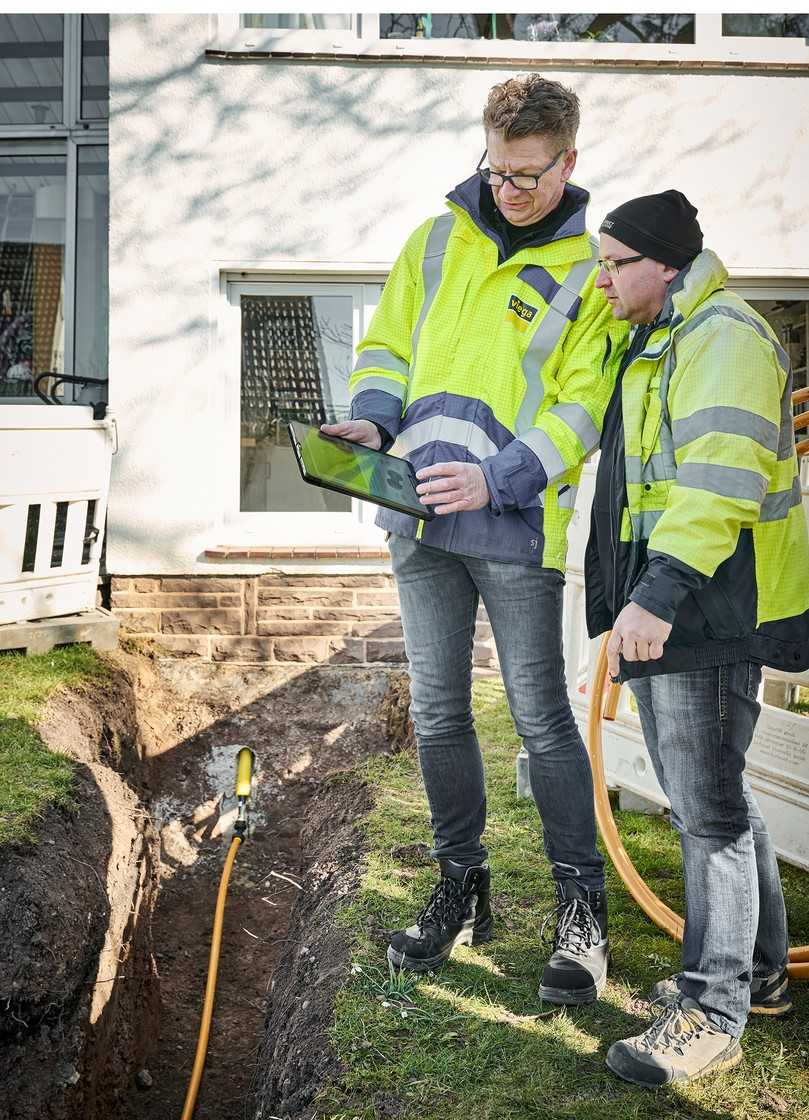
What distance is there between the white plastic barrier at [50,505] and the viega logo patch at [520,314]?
3800 millimetres

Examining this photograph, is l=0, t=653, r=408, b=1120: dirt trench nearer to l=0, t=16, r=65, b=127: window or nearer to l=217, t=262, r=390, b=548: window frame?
l=217, t=262, r=390, b=548: window frame

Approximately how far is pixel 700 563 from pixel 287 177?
4879 mm

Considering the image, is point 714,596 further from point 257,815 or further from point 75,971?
point 257,815

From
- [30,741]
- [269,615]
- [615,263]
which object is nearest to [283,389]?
[269,615]

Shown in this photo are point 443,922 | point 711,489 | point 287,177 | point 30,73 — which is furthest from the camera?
point 30,73

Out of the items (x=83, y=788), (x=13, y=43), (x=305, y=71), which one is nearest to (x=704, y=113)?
(x=305, y=71)

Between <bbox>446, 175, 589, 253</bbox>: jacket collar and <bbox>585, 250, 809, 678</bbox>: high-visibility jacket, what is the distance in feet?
1.17

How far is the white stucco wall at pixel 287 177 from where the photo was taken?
6.05 m

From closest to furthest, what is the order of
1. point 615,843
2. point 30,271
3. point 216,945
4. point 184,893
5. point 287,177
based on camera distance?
point 615,843 < point 216,945 < point 184,893 < point 287,177 < point 30,271

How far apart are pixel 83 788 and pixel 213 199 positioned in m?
3.72

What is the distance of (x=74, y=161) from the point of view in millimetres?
6961

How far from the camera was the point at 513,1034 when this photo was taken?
95.4 inches

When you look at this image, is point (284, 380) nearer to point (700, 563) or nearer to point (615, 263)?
point (615, 263)

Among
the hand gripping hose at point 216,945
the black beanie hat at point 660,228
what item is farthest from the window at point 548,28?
the black beanie hat at point 660,228
